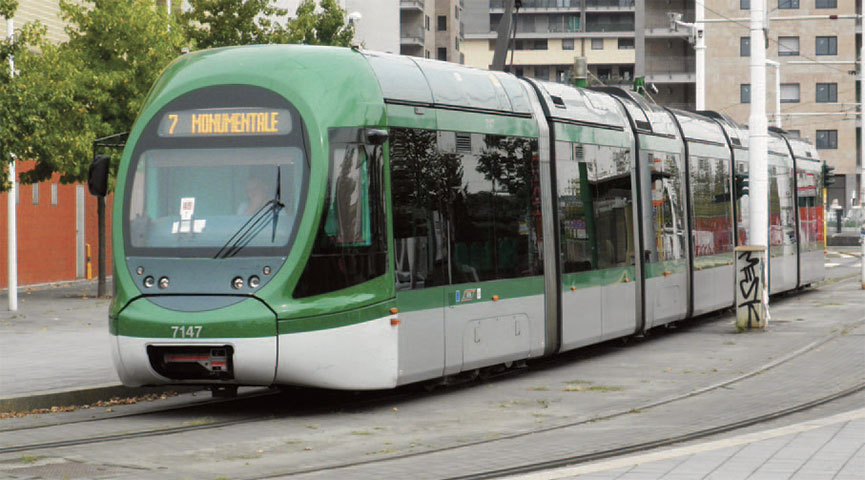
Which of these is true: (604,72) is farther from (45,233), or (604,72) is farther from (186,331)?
(186,331)

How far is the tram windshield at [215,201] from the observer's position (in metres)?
11.8

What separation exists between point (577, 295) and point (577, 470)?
7582 mm

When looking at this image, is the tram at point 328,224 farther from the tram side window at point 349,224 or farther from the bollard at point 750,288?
the bollard at point 750,288

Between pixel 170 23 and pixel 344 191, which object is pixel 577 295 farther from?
pixel 170 23

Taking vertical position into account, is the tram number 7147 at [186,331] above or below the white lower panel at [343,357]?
above

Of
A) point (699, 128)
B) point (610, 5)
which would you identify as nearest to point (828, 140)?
point (610, 5)

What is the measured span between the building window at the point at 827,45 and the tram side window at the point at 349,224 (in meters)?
83.7

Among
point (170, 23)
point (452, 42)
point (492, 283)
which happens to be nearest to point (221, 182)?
point (492, 283)

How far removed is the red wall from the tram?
19.6 meters

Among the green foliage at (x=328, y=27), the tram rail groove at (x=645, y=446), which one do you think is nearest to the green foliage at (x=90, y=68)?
the green foliage at (x=328, y=27)

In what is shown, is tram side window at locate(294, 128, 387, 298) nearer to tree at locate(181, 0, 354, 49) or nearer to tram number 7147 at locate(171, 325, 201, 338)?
tram number 7147 at locate(171, 325, 201, 338)

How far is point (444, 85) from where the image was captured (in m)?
13.7

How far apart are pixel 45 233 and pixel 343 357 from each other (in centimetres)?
2415

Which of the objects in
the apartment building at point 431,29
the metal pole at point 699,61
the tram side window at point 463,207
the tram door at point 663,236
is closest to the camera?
the tram side window at point 463,207
